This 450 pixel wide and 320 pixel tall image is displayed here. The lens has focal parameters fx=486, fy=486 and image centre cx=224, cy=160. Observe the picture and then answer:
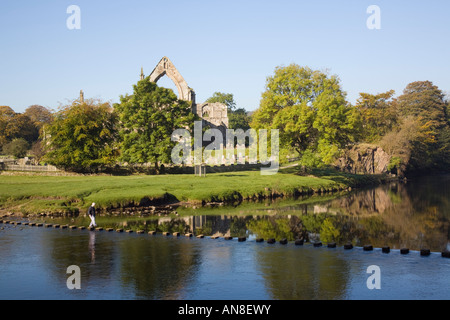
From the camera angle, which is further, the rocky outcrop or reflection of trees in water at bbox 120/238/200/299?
the rocky outcrop

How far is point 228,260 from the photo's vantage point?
21844mm

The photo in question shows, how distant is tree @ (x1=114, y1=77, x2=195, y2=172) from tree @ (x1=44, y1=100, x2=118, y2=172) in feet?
7.23

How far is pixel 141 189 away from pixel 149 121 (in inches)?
655

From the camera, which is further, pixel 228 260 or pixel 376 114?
pixel 376 114

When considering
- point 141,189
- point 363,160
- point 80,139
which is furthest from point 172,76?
point 141,189

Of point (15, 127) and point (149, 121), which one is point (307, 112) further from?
point (15, 127)

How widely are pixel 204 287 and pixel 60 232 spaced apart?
1435 centimetres

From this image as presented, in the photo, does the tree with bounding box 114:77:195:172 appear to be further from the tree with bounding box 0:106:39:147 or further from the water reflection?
the tree with bounding box 0:106:39:147

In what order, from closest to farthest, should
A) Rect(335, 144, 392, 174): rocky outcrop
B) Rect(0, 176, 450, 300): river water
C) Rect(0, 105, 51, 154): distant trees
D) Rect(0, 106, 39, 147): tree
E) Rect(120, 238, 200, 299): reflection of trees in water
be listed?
Rect(0, 176, 450, 300): river water
Rect(120, 238, 200, 299): reflection of trees in water
Rect(335, 144, 392, 174): rocky outcrop
Rect(0, 105, 51, 154): distant trees
Rect(0, 106, 39, 147): tree

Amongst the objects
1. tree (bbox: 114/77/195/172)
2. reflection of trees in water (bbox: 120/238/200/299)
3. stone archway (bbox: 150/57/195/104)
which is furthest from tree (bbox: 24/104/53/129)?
reflection of trees in water (bbox: 120/238/200/299)

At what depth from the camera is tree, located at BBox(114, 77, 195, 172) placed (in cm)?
5747

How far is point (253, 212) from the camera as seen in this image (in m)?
40.1
